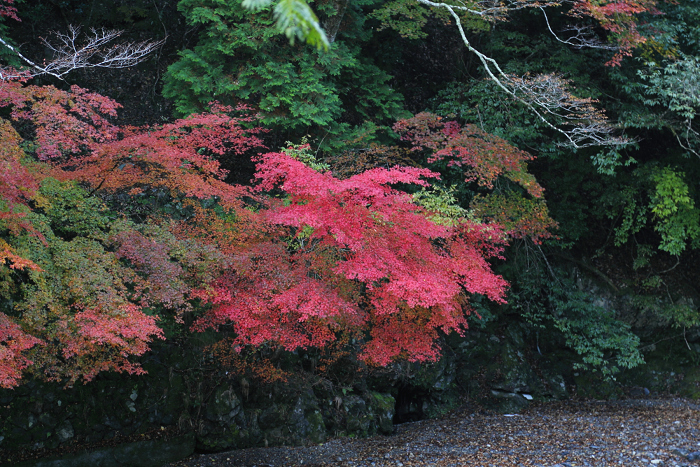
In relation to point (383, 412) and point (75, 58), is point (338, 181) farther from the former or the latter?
point (383, 412)

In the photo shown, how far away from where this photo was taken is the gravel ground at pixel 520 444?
7.06m

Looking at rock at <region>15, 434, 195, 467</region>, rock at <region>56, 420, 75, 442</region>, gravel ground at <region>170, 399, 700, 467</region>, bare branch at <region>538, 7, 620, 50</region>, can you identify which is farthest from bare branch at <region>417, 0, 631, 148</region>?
rock at <region>56, 420, 75, 442</region>

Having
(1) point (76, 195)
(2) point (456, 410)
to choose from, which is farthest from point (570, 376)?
(1) point (76, 195)

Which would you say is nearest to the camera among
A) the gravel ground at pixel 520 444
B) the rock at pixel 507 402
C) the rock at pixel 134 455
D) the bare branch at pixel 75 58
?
the bare branch at pixel 75 58

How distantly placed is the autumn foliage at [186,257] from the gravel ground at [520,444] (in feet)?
5.08

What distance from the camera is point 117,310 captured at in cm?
516

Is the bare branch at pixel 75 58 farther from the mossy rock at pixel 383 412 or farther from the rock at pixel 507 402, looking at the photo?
the rock at pixel 507 402

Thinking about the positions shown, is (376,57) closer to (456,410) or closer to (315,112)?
(315,112)

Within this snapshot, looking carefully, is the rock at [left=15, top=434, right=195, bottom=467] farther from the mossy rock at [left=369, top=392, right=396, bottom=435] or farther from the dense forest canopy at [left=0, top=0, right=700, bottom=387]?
the mossy rock at [left=369, top=392, right=396, bottom=435]

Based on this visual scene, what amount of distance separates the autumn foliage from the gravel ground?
155 centimetres

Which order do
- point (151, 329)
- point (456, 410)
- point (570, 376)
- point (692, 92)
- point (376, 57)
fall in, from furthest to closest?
point (376, 57), point (570, 376), point (456, 410), point (692, 92), point (151, 329)

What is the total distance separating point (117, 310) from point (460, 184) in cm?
761

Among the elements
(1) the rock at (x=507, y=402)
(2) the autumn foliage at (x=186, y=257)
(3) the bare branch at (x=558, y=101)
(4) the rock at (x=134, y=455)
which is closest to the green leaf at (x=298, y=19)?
(2) the autumn foliage at (x=186, y=257)

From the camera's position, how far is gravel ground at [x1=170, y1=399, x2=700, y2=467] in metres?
7.06
